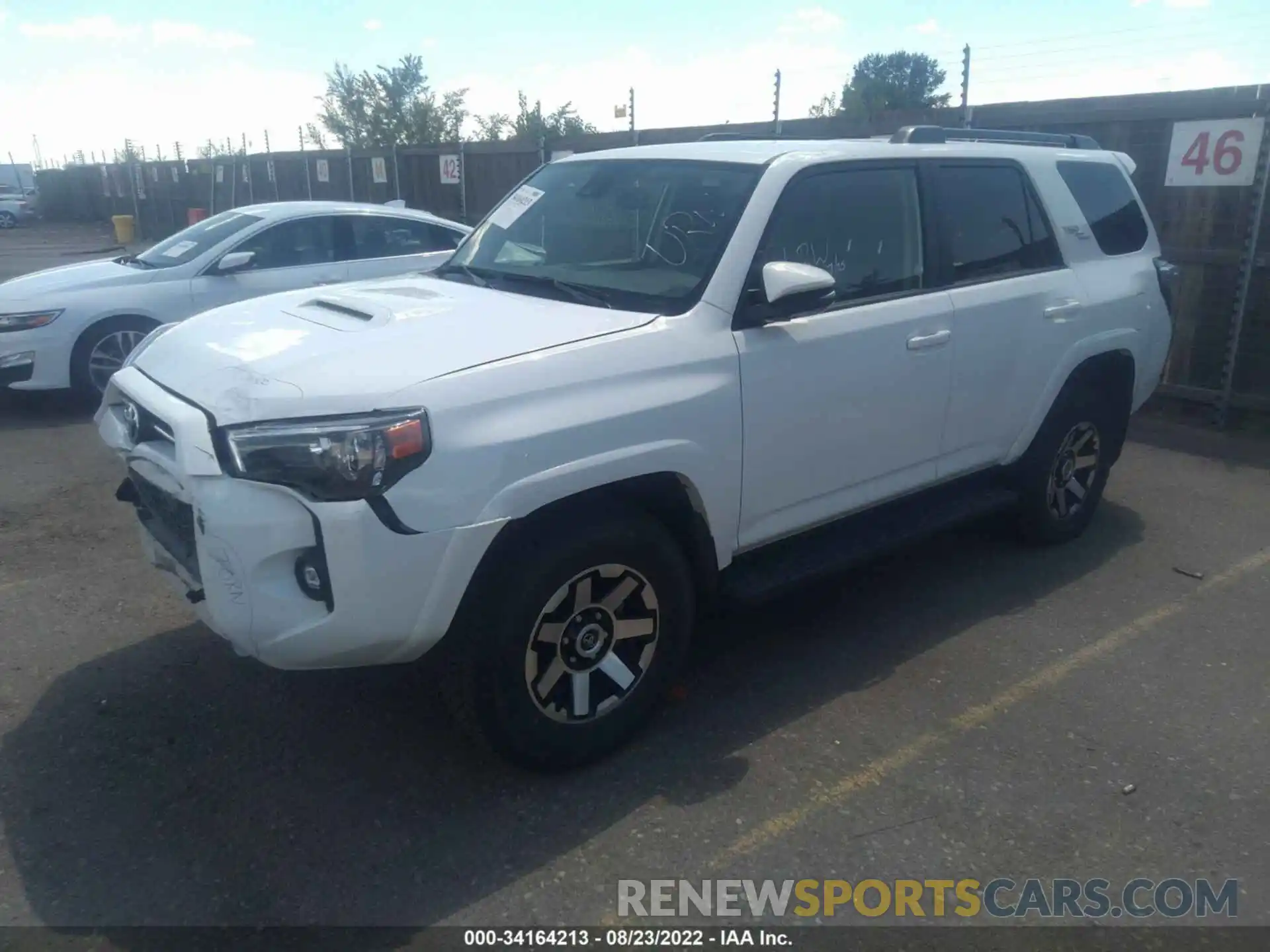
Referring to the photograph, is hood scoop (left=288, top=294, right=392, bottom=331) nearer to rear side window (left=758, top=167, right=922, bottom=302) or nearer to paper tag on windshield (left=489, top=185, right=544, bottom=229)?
paper tag on windshield (left=489, top=185, right=544, bottom=229)

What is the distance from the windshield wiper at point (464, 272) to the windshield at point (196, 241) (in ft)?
15.8

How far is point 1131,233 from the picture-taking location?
5.50m

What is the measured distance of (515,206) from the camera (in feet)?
14.8

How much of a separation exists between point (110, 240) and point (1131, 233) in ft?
96.0

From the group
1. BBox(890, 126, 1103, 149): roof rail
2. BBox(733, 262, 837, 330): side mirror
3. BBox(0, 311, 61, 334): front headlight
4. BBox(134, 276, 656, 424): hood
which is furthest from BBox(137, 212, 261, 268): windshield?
BBox(733, 262, 837, 330): side mirror

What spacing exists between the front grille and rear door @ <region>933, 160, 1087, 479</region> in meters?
2.97

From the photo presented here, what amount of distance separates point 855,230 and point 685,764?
84.5 inches

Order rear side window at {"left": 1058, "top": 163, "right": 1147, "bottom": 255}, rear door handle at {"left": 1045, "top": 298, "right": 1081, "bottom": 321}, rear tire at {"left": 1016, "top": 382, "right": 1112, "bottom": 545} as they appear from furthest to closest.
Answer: rear side window at {"left": 1058, "top": 163, "right": 1147, "bottom": 255}, rear tire at {"left": 1016, "top": 382, "right": 1112, "bottom": 545}, rear door handle at {"left": 1045, "top": 298, "right": 1081, "bottom": 321}

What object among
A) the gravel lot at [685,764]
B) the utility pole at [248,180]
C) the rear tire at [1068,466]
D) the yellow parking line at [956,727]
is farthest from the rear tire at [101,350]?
the utility pole at [248,180]

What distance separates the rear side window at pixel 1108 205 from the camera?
5215 millimetres

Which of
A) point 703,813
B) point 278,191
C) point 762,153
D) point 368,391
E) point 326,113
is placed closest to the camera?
point 368,391

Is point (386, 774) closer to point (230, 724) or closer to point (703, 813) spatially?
point (230, 724)

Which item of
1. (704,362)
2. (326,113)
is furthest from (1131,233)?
(326,113)

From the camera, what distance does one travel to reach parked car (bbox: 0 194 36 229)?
3597 cm
